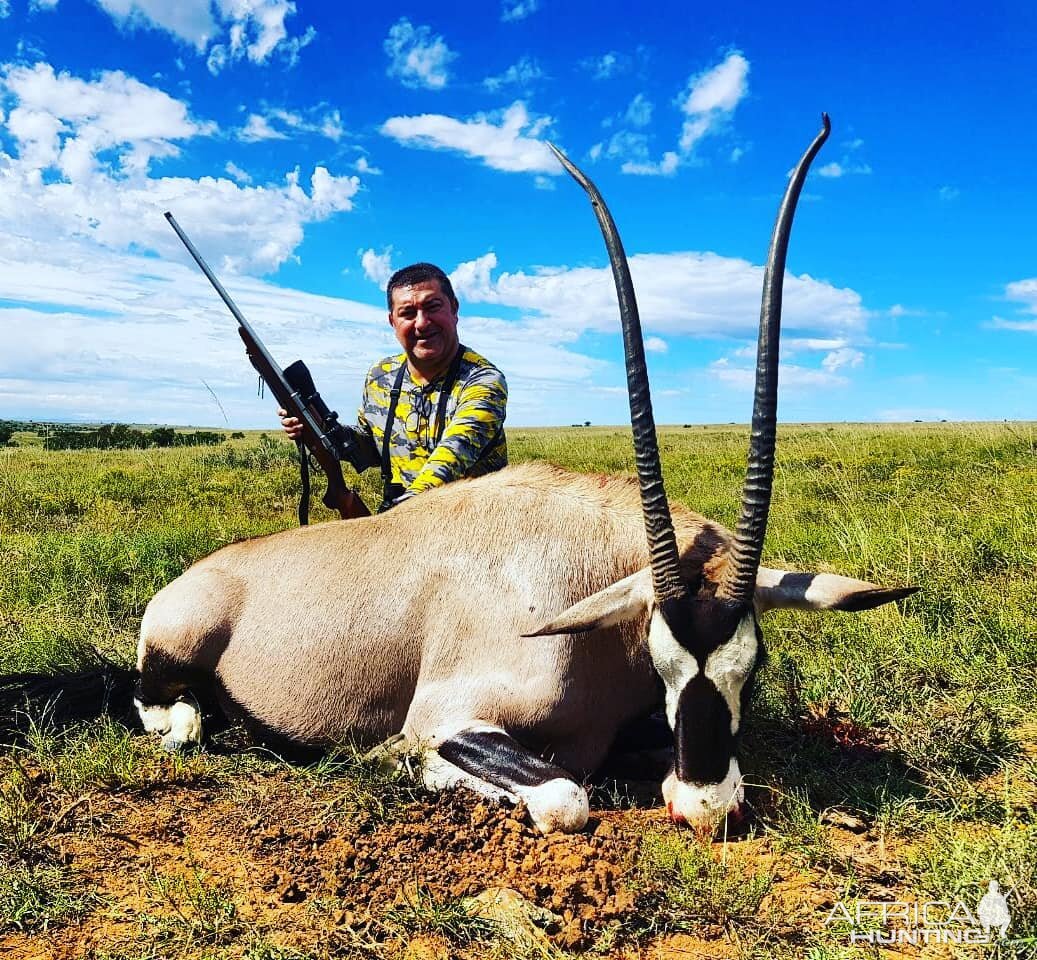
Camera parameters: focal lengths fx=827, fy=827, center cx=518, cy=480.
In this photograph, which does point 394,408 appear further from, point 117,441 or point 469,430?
point 117,441

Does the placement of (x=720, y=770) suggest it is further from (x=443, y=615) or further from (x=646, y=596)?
(x=443, y=615)

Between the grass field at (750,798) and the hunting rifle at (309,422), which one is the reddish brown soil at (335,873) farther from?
the hunting rifle at (309,422)

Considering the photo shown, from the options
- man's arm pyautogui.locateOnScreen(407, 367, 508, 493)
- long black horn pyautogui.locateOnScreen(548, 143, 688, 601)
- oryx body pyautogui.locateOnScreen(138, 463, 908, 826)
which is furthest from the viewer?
man's arm pyautogui.locateOnScreen(407, 367, 508, 493)

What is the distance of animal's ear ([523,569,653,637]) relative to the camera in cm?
362

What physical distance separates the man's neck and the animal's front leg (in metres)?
3.07

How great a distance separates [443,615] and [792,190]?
2579 mm

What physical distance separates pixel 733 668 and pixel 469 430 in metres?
2.80

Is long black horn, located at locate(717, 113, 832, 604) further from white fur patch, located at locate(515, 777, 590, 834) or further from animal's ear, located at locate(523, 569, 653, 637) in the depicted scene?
white fur patch, located at locate(515, 777, 590, 834)

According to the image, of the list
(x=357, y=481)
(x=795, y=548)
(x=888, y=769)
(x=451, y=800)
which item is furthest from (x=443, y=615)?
(x=357, y=481)

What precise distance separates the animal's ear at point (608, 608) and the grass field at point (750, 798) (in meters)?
0.85

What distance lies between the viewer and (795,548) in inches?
309

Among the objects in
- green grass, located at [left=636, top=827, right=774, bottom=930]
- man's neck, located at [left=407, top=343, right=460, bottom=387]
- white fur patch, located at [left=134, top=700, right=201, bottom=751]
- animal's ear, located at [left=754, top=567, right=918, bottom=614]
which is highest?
man's neck, located at [left=407, top=343, right=460, bottom=387]

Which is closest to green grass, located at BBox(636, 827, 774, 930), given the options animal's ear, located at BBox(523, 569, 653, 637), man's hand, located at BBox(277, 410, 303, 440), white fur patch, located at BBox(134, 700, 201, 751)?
animal's ear, located at BBox(523, 569, 653, 637)

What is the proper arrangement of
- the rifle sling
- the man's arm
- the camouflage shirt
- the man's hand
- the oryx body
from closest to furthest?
the oryx body < the man's arm < the camouflage shirt < the rifle sling < the man's hand
